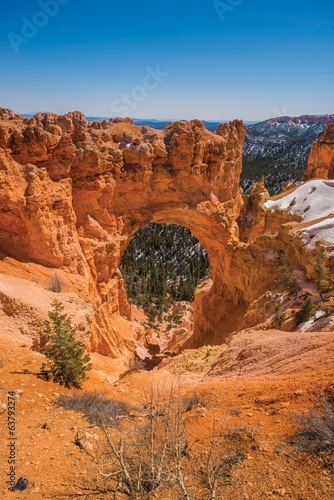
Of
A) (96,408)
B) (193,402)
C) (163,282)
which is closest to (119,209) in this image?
(193,402)

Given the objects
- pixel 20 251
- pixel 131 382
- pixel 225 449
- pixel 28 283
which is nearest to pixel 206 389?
pixel 131 382

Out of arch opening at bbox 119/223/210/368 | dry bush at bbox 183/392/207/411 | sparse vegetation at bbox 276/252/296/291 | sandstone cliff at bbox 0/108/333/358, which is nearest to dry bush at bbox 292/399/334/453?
dry bush at bbox 183/392/207/411

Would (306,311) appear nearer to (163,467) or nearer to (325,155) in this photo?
(163,467)

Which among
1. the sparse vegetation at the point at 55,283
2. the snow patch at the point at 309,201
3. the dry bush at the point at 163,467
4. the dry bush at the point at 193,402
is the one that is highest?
the snow patch at the point at 309,201

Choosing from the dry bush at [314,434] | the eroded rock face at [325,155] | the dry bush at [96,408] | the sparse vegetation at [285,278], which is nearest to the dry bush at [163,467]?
the dry bush at [96,408]

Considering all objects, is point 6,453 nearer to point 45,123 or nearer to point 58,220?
point 58,220

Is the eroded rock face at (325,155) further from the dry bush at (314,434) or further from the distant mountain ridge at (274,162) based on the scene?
the distant mountain ridge at (274,162)
